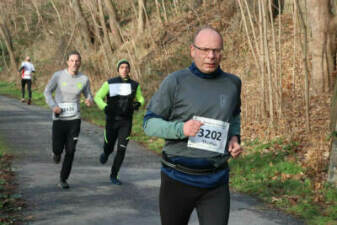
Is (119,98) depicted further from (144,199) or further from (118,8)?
(118,8)

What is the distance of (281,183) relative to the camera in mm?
8023

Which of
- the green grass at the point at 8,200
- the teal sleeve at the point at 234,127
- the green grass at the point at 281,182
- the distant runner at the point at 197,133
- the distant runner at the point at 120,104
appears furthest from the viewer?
the distant runner at the point at 120,104

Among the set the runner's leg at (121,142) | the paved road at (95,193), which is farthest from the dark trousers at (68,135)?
the runner's leg at (121,142)

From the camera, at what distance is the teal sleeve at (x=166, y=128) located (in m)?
3.38

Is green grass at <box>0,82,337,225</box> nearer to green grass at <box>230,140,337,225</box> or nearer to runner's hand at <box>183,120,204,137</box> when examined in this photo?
green grass at <box>230,140,337,225</box>

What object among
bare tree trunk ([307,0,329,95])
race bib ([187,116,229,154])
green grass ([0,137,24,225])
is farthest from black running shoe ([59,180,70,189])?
bare tree trunk ([307,0,329,95])

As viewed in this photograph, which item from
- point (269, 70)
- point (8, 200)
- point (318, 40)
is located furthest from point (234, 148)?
point (318, 40)

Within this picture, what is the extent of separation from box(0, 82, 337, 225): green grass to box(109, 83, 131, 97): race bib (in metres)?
2.38

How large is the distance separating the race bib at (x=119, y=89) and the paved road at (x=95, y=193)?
4.89 ft

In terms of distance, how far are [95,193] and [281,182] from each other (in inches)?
118

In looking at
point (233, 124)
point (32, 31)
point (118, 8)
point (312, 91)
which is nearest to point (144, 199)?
point (233, 124)

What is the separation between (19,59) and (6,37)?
4.36 metres

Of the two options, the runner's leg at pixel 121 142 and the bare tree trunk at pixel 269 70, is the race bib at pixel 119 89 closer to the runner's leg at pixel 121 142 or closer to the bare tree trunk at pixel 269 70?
the runner's leg at pixel 121 142

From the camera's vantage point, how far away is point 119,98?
8.00m
